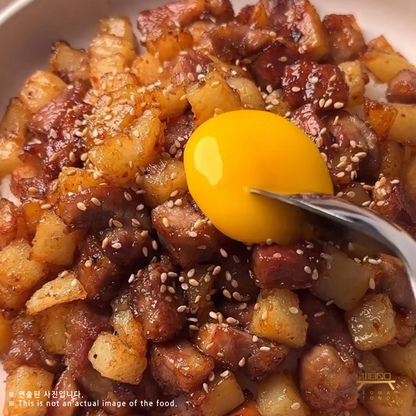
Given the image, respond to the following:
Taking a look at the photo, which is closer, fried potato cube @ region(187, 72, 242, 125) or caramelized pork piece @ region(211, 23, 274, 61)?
fried potato cube @ region(187, 72, 242, 125)

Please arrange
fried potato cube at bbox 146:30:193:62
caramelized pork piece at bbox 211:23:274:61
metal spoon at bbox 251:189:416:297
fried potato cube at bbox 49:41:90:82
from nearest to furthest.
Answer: metal spoon at bbox 251:189:416:297, caramelized pork piece at bbox 211:23:274:61, fried potato cube at bbox 146:30:193:62, fried potato cube at bbox 49:41:90:82

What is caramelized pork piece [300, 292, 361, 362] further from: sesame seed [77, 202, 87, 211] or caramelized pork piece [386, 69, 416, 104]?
caramelized pork piece [386, 69, 416, 104]

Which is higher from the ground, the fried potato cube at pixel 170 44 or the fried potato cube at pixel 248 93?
the fried potato cube at pixel 170 44

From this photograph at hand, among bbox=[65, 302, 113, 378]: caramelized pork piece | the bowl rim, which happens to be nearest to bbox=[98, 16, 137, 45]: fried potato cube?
the bowl rim

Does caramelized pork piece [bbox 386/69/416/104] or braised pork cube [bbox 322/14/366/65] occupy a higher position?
braised pork cube [bbox 322/14/366/65]

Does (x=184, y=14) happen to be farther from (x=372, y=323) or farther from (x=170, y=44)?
(x=372, y=323)

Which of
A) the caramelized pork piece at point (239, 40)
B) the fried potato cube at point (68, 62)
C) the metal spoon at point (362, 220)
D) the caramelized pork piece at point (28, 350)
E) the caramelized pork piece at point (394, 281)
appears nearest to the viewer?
the metal spoon at point (362, 220)

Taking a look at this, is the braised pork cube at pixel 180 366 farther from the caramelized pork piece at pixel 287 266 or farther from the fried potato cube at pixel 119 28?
the fried potato cube at pixel 119 28

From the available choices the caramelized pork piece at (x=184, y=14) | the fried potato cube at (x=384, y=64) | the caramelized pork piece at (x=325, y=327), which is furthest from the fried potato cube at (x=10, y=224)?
the fried potato cube at (x=384, y=64)
